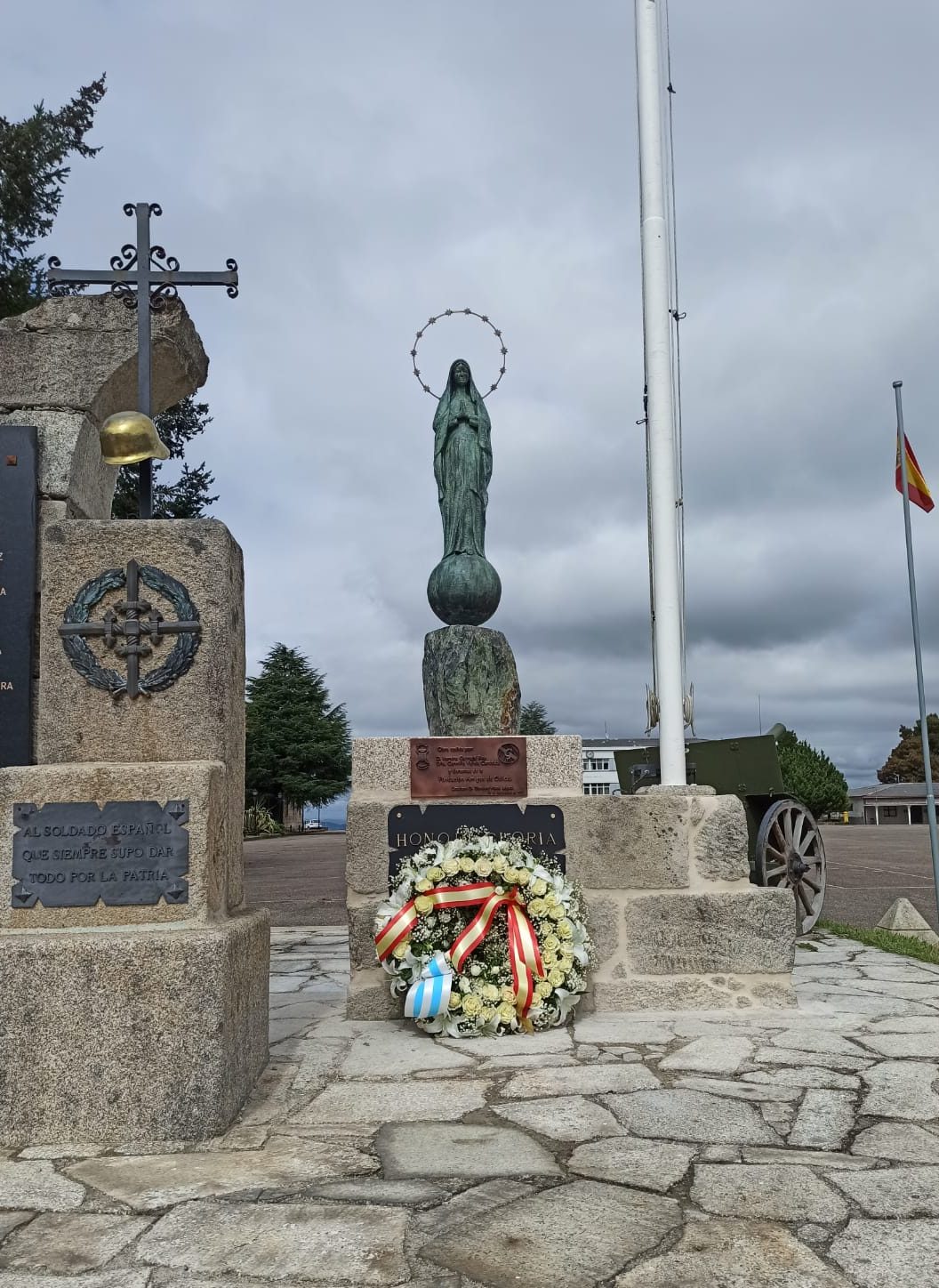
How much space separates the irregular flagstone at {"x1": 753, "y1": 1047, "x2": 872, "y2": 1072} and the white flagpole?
1.89 metres

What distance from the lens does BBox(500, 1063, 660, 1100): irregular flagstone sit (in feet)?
A: 11.4

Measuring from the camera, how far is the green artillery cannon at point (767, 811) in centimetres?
716

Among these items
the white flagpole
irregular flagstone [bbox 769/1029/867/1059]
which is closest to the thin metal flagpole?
the white flagpole

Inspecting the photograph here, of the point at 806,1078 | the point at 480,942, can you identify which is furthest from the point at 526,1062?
the point at 806,1078

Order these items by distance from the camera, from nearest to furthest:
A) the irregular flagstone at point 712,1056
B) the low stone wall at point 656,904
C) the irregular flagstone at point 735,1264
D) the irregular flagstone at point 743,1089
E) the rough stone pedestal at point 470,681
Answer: the irregular flagstone at point 735,1264 < the irregular flagstone at point 743,1089 < the irregular flagstone at point 712,1056 < the low stone wall at point 656,904 < the rough stone pedestal at point 470,681

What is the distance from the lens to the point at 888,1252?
7.11 feet

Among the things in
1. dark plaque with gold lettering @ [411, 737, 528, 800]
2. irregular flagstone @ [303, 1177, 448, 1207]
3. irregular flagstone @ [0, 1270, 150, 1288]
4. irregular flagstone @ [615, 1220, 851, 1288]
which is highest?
dark plaque with gold lettering @ [411, 737, 528, 800]

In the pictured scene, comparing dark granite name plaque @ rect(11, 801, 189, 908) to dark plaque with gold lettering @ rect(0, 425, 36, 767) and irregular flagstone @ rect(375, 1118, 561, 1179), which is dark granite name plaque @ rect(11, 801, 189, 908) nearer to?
irregular flagstone @ rect(375, 1118, 561, 1179)

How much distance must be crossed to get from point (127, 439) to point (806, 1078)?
10.7 feet

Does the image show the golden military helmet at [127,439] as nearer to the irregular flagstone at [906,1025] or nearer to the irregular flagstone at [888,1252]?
the irregular flagstone at [888,1252]

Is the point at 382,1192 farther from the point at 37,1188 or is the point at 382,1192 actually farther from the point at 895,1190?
the point at 895,1190

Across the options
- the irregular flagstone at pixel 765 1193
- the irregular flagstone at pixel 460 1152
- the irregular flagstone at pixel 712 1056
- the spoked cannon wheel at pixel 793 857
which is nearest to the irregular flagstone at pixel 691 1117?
the irregular flagstone at pixel 460 1152

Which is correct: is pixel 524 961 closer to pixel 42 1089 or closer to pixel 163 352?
pixel 42 1089

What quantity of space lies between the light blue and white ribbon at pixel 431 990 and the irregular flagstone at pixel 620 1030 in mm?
582
